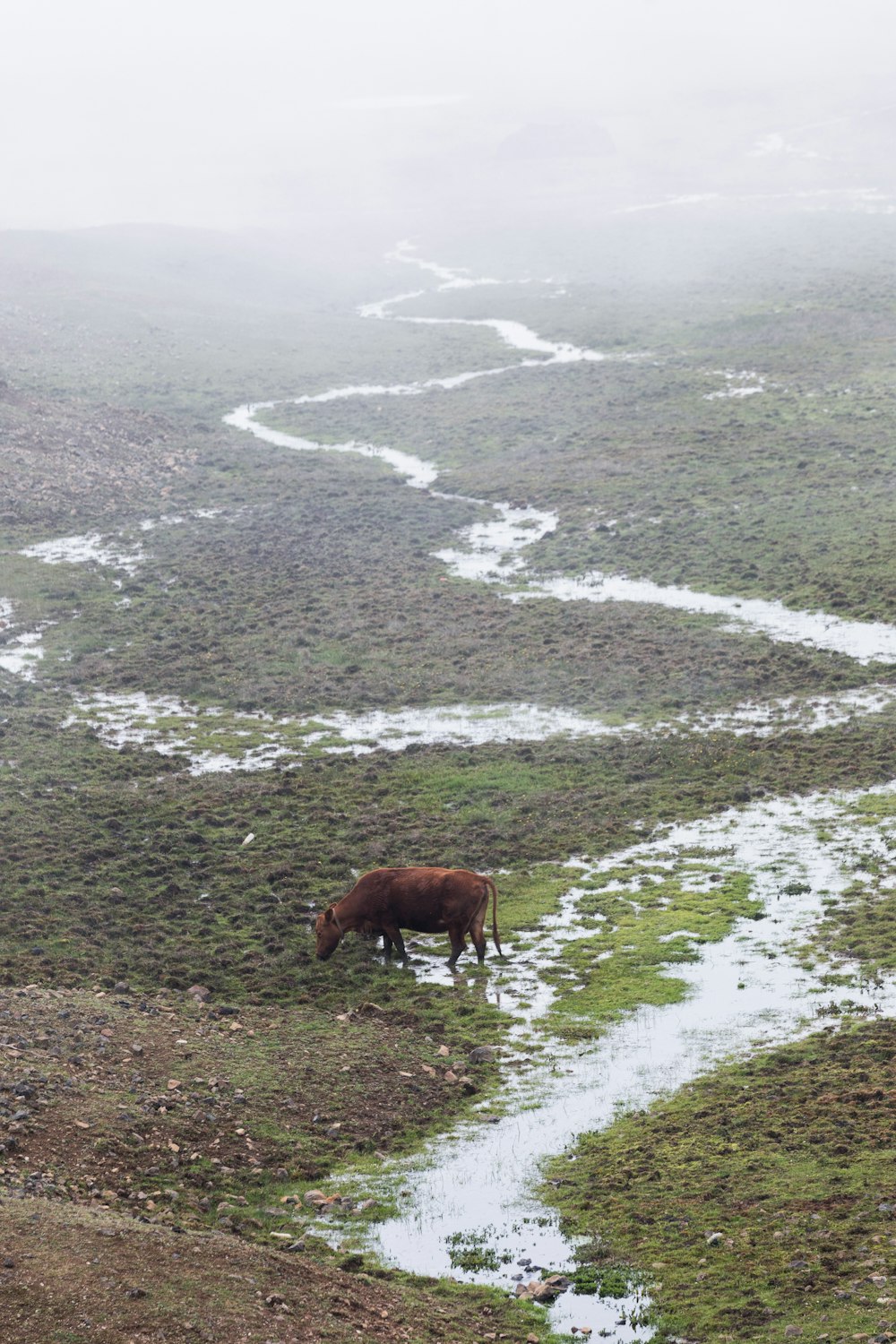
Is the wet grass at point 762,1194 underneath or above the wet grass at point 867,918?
above

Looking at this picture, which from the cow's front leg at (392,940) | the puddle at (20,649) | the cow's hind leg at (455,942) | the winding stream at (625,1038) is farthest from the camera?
the puddle at (20,649)

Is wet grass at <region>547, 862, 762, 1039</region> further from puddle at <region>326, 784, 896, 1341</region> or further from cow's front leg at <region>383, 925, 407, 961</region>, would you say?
cow's front leg at <region>383, 925, 407, 961</region>

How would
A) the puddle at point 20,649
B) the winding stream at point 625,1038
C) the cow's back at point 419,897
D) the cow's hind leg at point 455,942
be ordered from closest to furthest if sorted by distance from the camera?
1. the winding stream at point 625,1038
2. the cow's back at point 419,897
3. the cow's hind leg at point 455,942
4. the puddle at point 20,649

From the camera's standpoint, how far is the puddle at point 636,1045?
12.0m

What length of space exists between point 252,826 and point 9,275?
93.2 metres

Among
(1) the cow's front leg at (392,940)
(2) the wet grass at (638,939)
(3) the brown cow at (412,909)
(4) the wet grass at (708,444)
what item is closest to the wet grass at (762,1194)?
(2) the wet grass at (638,939)

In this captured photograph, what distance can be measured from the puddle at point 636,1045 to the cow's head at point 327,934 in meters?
1.54

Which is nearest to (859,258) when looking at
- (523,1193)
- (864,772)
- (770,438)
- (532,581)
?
(770,438)

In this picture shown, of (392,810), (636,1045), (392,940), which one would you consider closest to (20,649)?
(392,810)

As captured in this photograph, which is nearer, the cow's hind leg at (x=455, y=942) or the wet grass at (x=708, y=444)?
the cow's hind leg at (x=455, y=942)

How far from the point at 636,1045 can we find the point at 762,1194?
13.8 feet

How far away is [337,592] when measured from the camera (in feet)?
132

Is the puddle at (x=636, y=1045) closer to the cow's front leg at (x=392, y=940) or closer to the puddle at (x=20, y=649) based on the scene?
the cow's front leg at (x=392, y=940)

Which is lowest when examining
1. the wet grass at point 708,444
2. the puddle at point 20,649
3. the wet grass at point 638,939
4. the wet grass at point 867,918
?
the wet grass at point 638,939
